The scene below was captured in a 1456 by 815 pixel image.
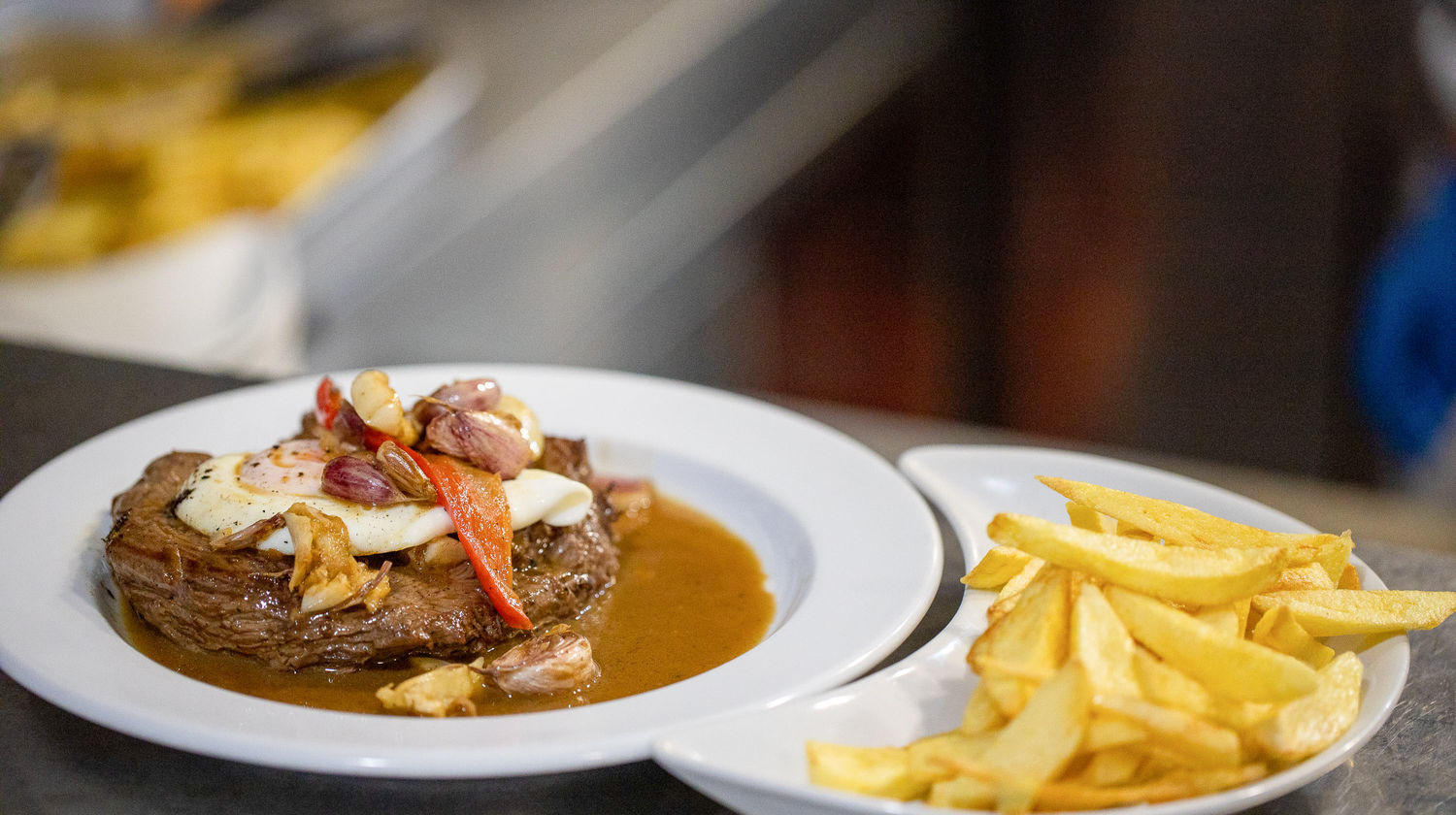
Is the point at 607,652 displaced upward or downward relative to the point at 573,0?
downward

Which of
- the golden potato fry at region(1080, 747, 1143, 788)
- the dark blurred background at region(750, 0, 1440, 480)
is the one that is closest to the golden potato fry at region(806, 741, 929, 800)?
the golden potato fry at region(1080, 747, 1143, 788)

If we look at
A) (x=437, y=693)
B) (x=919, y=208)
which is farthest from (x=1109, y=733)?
(x=919, y=208)

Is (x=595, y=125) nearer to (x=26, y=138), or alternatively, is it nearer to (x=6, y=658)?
(x=26, y=138)

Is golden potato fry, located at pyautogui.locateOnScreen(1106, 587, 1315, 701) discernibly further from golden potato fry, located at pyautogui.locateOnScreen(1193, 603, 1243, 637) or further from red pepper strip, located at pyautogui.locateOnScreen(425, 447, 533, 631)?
red pepper strip, located at pyautogui.locateOnScreen(425, 447, 533, 631)

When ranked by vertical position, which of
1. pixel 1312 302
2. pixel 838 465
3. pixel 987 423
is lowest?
pixel 987 423

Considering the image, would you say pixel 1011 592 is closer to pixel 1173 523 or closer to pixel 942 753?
pixel 1173 523

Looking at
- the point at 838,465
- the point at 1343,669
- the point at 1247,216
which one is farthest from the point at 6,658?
the point at 1247,216
